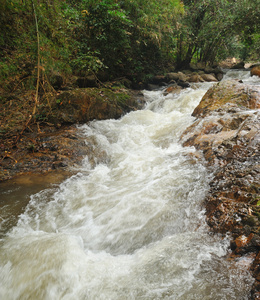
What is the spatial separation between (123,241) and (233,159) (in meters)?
2.19

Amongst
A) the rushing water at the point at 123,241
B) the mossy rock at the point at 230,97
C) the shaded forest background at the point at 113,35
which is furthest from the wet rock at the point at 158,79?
the rushing water at the point at 123,241

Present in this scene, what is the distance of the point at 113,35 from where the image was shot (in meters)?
8.29

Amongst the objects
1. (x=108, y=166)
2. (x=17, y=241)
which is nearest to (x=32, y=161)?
(x=108, y=166)

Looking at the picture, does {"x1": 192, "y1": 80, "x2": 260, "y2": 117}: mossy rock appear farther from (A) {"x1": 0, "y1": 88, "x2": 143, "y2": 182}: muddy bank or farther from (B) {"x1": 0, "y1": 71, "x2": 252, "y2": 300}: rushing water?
(A) {"x1": 0, "y1": 88, "x2": 143, "y2": 182}: muddy bank

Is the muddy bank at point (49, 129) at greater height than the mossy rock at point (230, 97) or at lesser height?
lesser

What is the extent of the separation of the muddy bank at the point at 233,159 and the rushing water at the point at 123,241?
0.51 feet

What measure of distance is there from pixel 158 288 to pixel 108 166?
122 inches

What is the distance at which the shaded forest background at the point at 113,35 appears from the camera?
5.05 m

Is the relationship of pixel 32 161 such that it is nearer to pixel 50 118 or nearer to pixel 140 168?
pixel 50 118

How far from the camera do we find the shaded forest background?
199 inches

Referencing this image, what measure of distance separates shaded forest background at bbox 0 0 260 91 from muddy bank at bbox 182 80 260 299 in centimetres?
373

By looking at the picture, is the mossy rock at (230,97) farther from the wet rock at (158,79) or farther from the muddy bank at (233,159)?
the wet rock at (158,79)

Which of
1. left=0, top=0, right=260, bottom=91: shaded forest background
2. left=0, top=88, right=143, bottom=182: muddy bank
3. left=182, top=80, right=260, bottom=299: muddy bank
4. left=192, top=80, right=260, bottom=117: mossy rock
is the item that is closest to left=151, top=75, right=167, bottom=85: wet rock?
left=0, top=0, right=260, bottom=91: shaded forest background

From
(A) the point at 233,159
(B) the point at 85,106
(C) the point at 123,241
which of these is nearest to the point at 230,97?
(A) the point at 233,159
